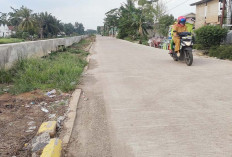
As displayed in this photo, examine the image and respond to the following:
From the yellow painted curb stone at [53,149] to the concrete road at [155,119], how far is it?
177mm

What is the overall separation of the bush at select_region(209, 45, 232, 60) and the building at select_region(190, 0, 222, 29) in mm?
16856

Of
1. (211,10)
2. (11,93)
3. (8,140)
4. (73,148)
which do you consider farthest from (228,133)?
(211,10)

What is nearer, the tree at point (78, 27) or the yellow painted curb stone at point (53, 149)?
the yellow painted curb stone at point (53, 149)

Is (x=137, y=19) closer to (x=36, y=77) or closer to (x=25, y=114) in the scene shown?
(x=36, y=77)

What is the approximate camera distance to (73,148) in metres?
2.85

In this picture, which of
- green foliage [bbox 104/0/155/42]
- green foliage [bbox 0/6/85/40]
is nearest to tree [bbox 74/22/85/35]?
green foliage [bbox 0/6/85/40]

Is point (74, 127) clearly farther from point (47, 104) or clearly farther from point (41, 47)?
point (41, 47)

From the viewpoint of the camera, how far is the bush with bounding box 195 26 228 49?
11906mm

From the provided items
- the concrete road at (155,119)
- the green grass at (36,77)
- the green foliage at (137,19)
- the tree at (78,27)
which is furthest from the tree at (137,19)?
the tree at (78,27)

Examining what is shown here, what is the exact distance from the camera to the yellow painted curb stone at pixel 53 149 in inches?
100

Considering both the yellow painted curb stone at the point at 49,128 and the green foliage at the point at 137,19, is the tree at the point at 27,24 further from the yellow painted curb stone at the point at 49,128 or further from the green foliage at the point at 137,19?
the yellow painted curb stone at the point at 49,128

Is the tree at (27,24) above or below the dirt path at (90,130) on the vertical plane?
above

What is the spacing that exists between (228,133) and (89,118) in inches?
82.8

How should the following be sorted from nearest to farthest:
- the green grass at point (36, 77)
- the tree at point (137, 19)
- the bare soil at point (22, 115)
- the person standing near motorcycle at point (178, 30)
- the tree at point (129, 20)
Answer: the bare soil at point (22, 115)
the green grass at point (36, 77)
the person standing near motorcycle at point (178, 30)
the tree at point (137, 19)
the tree at point (129, 20)
